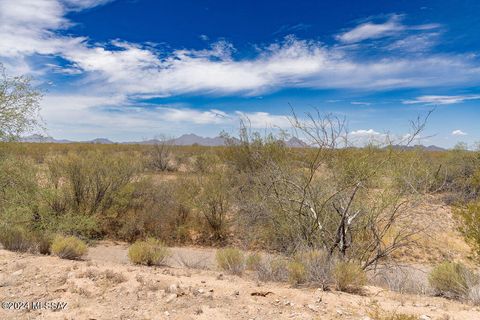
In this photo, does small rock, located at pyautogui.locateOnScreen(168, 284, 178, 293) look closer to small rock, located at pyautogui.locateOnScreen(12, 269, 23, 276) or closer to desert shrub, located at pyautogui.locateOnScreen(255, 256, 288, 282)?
desert shrub, located at pyautogui.locateOnScreen(255, 256, 288, 282)

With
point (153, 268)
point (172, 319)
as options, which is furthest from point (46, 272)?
point (172, 319)

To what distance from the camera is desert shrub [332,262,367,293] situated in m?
7.02

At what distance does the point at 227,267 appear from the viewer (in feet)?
29.6

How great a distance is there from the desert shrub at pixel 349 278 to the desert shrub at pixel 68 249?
6.85 meters

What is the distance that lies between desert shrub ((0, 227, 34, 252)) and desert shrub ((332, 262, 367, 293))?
327 inches

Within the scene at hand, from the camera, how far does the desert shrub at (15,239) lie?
10164 millimetres

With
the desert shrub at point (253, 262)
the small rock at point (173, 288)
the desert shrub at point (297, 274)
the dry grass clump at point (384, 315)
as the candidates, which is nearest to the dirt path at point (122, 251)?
the desert shrub at point (253, 262)

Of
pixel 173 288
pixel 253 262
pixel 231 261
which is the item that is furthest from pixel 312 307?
pixel 231 261

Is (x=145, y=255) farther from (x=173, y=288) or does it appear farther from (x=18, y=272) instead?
(x=173, y=288)

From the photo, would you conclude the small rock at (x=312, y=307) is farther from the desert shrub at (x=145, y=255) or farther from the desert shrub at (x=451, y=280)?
the desert shrub at (x=145, y=255)

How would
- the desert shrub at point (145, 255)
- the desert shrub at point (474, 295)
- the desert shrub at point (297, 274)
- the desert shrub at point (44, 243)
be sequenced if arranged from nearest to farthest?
1. the desert shrub at point (474, 295)
2. the desert shrub at point (297, 274)
3. the desert shrub at point (145, 255)
4. the desert shrub at point (44, 243)

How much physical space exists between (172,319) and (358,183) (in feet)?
15.7

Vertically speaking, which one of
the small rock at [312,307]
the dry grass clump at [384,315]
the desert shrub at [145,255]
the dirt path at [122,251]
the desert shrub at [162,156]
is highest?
the desert shrub at [162,156]

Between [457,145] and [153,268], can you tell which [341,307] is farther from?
[457,145]
